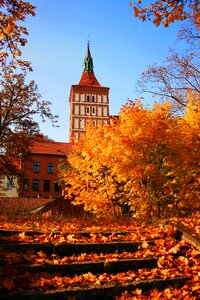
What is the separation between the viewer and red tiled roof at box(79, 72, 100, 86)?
98700 millimetres

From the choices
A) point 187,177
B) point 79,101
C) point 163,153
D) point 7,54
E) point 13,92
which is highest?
point 79,101

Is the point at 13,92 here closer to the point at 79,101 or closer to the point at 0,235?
the point at 0,235

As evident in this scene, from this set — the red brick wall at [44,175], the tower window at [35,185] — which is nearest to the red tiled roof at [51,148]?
the red brick wall at [44,175]

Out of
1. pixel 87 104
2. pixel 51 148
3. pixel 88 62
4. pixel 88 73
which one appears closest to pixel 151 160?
pixel 51 148

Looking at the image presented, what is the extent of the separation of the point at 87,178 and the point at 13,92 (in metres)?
10.3

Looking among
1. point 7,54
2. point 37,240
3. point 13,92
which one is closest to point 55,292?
point 37,240

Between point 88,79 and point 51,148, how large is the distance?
4534cm

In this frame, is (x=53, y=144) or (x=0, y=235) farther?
(x=53, y=144)

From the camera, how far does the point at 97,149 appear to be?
1775 cm

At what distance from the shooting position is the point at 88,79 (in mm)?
101500

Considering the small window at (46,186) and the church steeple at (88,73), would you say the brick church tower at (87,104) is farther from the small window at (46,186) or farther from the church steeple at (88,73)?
the small window at (46,186)

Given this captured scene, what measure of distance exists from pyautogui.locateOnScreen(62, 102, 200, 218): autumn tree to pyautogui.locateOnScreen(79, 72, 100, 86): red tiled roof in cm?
8328

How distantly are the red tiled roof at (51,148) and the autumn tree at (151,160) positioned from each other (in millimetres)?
43984

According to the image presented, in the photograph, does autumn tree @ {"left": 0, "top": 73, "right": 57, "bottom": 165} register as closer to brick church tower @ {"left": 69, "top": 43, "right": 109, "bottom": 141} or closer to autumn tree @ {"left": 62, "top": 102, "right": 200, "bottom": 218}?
autumn tree @ {"left": 62, "top": 102, "right": 200, "bottom": 218}
